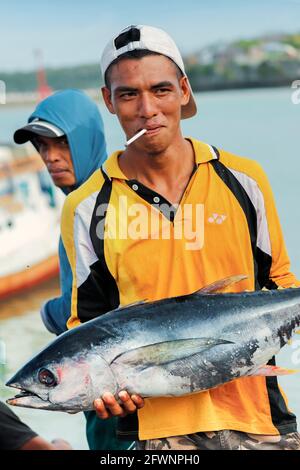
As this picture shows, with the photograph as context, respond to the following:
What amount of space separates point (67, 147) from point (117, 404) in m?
1.17

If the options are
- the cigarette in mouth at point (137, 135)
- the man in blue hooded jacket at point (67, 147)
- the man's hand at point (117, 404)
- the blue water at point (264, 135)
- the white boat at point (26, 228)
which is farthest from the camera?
the white boat at point (26, 228)

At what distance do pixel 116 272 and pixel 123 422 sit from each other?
0.34 metres

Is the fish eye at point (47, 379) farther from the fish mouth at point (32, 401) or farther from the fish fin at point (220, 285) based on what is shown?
the fish fin at point (220, 285)

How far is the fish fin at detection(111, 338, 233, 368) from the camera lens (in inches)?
80.1

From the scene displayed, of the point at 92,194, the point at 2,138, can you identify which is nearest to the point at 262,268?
the point at 92,194

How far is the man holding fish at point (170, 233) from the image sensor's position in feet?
7.09

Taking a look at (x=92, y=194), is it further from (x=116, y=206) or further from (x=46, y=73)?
(x=46, y=73)

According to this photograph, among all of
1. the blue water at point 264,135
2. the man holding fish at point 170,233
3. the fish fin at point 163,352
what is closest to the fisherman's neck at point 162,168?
the man holding fish at point 170,233

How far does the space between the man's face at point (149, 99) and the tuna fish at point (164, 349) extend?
1.18 feet

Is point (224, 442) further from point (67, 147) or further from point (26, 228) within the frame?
point (26, 228)

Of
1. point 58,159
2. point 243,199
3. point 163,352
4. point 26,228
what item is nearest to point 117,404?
point 163,352

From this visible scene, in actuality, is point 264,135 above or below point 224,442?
above

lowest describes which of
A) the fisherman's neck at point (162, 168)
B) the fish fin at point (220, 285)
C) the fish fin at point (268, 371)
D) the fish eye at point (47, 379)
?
the fish fin at point (268, 371)

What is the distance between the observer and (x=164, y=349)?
2.06 meters
